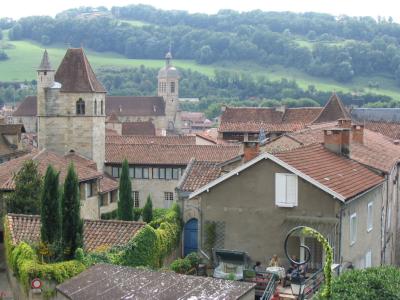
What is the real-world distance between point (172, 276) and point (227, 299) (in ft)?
8.48

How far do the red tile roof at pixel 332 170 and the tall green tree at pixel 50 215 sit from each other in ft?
26.7

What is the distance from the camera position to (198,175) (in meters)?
33.9

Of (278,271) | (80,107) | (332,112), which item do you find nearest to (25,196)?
(278,271)

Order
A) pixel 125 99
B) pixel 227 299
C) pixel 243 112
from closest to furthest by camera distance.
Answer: pixel 227 299 < pixel 243 112 < pixel 125 99

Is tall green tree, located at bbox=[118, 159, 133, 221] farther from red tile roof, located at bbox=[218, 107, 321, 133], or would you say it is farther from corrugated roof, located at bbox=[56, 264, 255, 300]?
red tile roof, located at bbox=[218, 107, 321, 133]

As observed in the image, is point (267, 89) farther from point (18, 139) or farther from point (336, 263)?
point (336, 263)

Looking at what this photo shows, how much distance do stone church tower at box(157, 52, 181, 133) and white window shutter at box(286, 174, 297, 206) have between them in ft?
406

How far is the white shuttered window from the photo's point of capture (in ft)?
85.8

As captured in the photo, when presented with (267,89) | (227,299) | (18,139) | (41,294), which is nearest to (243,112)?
(18,139)

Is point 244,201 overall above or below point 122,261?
above

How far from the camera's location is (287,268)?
85.5ft

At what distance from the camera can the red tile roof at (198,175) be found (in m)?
32.6

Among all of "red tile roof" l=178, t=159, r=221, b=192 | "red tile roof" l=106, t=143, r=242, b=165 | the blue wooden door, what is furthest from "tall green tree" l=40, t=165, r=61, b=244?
"red tile roof" l=106, t=143, r=242, b=165

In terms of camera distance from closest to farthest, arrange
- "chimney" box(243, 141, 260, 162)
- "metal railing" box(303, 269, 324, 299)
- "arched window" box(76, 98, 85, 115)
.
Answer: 1. "metal railing" box(303, 269, 324, 299)
2. "chimney" box(243, 141, 260, 162)
3. "arched window" box(76, 98, 85, 115)
